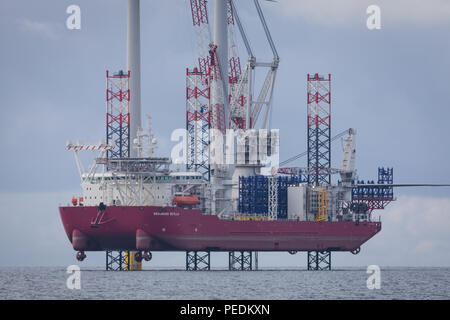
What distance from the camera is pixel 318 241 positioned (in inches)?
3494

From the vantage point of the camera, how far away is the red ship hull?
7919cm

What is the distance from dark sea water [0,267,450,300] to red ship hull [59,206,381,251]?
2.42 m

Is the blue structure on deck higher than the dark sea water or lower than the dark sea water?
higher

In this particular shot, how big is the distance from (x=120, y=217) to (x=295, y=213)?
16.4 m

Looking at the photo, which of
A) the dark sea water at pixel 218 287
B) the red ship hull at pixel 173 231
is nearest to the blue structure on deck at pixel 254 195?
the red ship hull at pixel 173 231

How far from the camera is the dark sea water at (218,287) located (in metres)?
59.9

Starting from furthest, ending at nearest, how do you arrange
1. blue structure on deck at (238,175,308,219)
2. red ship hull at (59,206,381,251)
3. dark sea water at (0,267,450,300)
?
blue structure on deck at (238,175,308,219)
red ship hull at (59,206,381,251)
dark sea water at (0,267,450,300)

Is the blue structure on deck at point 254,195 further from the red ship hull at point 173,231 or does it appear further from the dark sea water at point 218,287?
the dark sea water at point 218,287

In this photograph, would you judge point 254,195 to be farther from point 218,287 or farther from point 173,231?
point 218,287

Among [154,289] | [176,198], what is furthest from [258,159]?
[154,289]

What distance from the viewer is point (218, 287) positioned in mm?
65000

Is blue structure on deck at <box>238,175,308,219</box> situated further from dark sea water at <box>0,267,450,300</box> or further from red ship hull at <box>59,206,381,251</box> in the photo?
dark sea water at <box>0,267,450,300</box>

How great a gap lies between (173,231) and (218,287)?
53.2 ft

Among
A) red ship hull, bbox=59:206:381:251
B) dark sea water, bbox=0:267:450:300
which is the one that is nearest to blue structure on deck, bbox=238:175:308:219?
red ship hull, bbox=59:206:381:251
